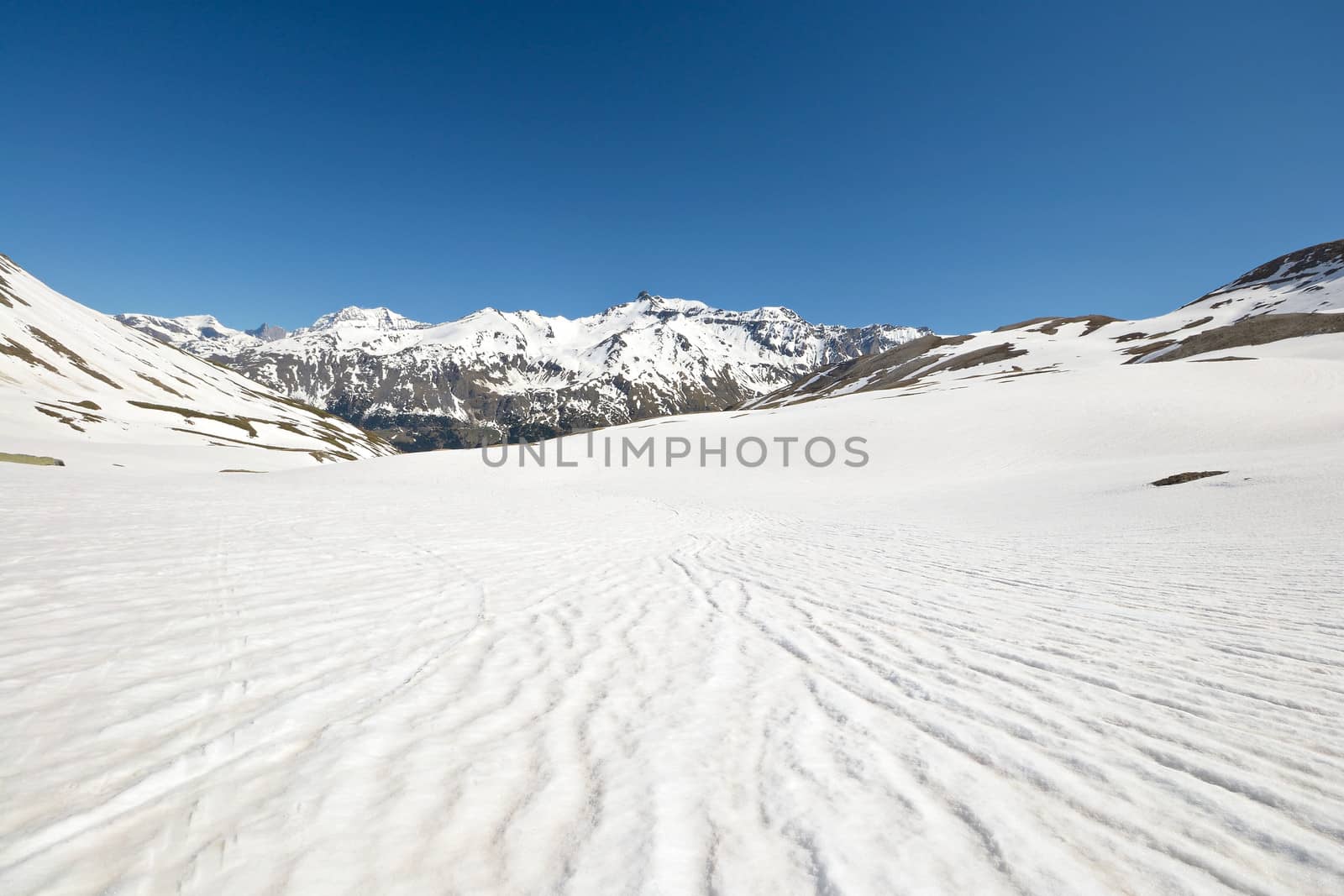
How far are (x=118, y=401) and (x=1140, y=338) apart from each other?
140 meters

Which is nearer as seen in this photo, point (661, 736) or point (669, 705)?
point (661, 736)

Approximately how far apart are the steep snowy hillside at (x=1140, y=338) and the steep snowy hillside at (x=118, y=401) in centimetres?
7104

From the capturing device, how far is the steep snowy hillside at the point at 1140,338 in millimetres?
53375

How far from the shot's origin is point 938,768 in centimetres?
282

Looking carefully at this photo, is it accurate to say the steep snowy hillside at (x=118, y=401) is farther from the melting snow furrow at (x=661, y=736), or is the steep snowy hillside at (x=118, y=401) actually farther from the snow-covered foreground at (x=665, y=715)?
the melting snow furrow at (x=661, y=736)

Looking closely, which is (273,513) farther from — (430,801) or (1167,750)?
(1167,750)

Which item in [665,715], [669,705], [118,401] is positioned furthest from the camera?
[118,401]

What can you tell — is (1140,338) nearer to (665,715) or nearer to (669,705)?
(669,705)

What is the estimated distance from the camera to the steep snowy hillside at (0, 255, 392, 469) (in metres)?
43.0

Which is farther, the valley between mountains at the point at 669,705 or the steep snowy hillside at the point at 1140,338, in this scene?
the steep snowy hillside at the point at 1140,338

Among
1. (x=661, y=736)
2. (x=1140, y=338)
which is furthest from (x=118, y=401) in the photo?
(x=1140, y=338)

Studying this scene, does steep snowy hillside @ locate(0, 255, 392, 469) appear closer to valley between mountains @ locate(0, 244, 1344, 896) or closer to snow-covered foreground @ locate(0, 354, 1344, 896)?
valley between mountains @ locate(0, 244, 1344, 896)

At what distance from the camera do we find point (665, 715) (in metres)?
3.56

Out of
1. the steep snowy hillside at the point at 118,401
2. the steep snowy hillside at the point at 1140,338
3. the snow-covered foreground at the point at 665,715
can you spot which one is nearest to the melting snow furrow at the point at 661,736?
the snow-covered foreground at the point at 665,715
